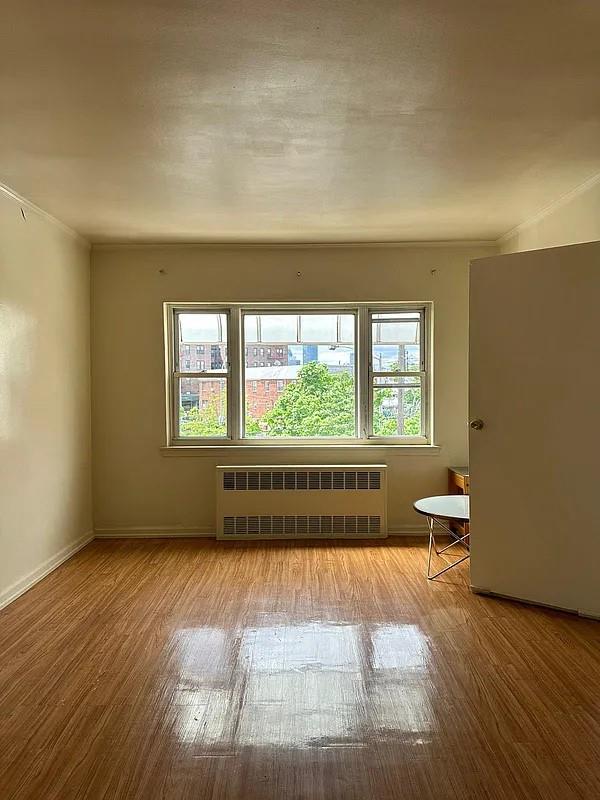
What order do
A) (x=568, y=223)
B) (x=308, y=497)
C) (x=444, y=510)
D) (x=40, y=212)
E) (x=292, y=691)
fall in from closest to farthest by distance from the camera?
(x=292, y=691)
(x=568, y=223)
(x=444, y=510)
(x=40, y=212)
(x=308, y=497)

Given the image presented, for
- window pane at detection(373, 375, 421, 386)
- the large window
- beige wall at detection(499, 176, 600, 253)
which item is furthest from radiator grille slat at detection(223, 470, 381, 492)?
beige wall at detection(499, 176, 600, 253)

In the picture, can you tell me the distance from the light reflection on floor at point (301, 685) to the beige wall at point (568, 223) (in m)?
2.71

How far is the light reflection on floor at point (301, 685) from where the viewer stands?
2.60 metres

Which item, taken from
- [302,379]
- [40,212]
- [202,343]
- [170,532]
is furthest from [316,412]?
[40,212]

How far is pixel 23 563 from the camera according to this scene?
4469mm

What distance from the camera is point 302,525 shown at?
5879mm

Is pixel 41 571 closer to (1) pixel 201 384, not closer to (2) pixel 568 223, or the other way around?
(1) pixel 201 384

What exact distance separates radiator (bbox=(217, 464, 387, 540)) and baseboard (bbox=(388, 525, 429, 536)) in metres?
0.18

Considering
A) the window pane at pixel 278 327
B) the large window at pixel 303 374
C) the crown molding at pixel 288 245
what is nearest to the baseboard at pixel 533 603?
the large window at pixel 303 374

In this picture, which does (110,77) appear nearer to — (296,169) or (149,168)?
(149,168)

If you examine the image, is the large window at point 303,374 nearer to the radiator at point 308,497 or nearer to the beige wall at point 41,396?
the radiator at point 308,497

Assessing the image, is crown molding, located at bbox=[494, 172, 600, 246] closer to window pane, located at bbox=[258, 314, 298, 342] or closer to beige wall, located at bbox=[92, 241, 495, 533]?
beige wall, located at bbox=[92, 241, 495, 533]

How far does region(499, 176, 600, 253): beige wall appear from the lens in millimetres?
4160

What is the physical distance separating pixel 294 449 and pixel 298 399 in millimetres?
Answer: 481
